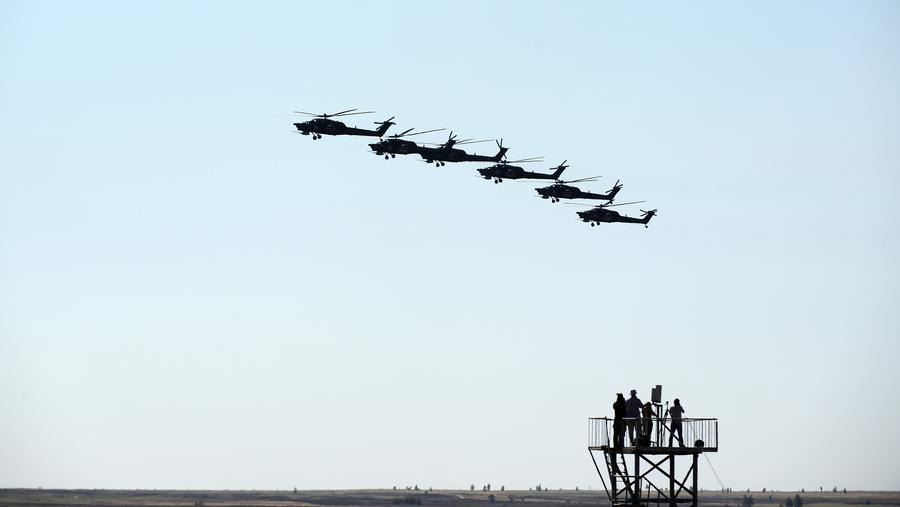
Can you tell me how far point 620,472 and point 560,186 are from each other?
68.9m

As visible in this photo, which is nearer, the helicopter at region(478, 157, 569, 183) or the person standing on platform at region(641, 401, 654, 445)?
the person standing on platform at region(641, 401, 654, 445)

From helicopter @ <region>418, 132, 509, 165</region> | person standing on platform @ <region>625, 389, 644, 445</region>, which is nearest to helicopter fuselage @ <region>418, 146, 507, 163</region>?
helicopter @ <region>418, 132, 509, 165</region>

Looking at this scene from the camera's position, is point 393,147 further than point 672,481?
Yes

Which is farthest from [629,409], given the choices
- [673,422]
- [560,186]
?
[560,186]

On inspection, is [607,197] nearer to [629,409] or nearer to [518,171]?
[518,171]

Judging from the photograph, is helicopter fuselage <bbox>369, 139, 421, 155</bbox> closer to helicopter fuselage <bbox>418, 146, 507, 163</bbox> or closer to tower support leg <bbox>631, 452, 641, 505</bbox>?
helicopter fuselage <bbox>418, 146, 507, 163</bbox>

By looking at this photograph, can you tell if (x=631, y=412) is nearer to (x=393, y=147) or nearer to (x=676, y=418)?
(x=676, y=418)

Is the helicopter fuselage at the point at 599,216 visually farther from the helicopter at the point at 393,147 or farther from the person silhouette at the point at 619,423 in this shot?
the person silhouette at the point at 619,423

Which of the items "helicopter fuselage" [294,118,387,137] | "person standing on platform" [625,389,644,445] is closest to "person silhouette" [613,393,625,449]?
"person standing on platform" [625,389,644,445]

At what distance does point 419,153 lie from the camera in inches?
4978

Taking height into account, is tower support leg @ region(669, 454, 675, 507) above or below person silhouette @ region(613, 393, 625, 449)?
below

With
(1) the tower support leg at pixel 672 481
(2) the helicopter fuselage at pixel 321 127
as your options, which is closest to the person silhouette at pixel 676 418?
(1) the tower support leg at pixel 672 481

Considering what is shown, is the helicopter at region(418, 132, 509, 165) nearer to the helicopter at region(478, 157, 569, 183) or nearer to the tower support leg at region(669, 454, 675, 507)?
the helicopter at region(478, 157, 569, 183)

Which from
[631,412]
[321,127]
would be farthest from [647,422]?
[321,127]
